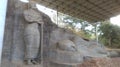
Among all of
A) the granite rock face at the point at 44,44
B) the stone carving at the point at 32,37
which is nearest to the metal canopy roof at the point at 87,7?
the granite rock face at the point at 44,44

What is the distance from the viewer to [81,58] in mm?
3639

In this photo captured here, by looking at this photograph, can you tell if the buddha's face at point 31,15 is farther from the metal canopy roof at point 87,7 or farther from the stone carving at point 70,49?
the metal canopy roof at point 87,7

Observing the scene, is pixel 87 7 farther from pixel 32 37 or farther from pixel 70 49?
pixel 32 37

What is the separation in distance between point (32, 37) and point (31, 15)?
47 centimetres

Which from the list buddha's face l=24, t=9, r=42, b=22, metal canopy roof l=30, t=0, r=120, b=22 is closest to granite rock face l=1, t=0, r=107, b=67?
buddha's face l=24, t=9, r=42, b=22

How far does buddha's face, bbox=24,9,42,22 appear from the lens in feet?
12.1

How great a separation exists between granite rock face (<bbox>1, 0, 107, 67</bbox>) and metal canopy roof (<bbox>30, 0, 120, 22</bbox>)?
4709 millimetres

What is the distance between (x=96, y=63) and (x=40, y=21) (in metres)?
1.40

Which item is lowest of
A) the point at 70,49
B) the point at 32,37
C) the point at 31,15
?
the point at 70,49

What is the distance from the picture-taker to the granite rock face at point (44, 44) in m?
3.54

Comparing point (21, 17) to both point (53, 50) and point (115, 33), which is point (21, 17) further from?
point (115, 33)

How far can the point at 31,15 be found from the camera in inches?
146

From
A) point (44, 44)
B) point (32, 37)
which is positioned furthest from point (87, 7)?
point (32, 37)

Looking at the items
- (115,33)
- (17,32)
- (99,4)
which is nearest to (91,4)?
(99,4)
